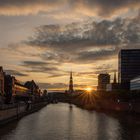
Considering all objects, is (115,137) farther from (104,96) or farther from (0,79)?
(104,96)

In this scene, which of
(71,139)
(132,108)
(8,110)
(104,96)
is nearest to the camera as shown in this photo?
(71,139)

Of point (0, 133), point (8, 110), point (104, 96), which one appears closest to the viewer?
point (0, 133)

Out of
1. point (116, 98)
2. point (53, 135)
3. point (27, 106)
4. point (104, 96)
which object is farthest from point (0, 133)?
point (104, 96)

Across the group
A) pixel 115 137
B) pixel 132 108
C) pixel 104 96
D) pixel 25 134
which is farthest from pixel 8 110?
pixel 104 96

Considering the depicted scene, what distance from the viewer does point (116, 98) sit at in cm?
17012

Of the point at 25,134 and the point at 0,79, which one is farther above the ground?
the point at 0,79

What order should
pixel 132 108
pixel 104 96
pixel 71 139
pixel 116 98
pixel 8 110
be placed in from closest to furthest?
pixel 71 139 → pixel 8 110 → pixel 132 108 → pixel 116 98 → pixel 104 96

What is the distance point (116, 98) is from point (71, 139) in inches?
4409

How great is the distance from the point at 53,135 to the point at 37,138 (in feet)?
16.9

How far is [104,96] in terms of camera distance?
195750 mm

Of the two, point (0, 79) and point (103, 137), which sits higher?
point (0, 79)

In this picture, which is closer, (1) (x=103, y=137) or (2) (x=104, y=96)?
(1) (x=103, y=137)

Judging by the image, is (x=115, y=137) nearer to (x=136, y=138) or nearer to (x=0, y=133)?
(x=136, y=138)

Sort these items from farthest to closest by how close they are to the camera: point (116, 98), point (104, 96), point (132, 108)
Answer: point (104, 96) → point (116, 98) → point (132, 108)
